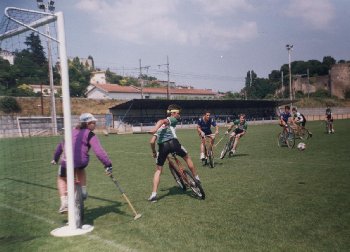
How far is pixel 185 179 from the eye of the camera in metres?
8.37

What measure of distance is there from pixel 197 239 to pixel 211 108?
56.7 meters

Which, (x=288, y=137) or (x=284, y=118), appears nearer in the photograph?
(x=284, y=118)

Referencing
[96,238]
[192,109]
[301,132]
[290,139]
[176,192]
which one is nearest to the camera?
[96,238]

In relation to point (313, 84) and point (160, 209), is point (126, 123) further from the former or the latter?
point (313, 84)

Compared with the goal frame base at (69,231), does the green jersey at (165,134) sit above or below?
above

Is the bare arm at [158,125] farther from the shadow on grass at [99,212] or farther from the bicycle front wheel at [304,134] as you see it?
the bicycle front wheel at [304,134]

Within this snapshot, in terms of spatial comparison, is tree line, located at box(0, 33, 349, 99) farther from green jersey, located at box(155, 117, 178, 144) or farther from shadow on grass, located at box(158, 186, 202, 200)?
shadow on grass, located at box(158, 186, 202, 200)

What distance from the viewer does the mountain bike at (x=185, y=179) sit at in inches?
308

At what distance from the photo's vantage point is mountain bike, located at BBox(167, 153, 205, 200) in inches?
308

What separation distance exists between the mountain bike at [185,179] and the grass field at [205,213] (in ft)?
0.71

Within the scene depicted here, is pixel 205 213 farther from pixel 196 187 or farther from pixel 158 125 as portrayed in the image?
pixel 158 125

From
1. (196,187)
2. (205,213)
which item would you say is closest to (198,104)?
(196,187)

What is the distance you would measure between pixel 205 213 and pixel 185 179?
1.73 metres

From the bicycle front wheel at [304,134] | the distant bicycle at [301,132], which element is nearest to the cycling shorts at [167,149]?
the distant bicycle at [301,132]
